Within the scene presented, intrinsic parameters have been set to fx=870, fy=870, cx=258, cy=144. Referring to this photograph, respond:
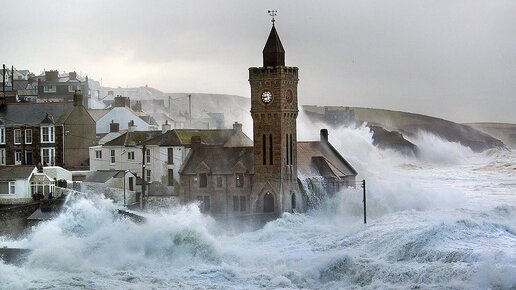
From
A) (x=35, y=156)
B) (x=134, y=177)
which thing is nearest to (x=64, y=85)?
(x=35, y=156)

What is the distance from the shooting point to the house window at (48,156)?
5494 centimetres

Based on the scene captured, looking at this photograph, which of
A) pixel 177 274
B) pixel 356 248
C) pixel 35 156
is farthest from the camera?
pixel 35 156

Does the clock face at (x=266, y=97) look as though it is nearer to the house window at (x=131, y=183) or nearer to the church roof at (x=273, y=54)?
the church roof at (x=273, y=54)

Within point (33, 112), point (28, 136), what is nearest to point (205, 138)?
point (28, 136)

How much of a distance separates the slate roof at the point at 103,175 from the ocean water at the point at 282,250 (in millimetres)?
3333

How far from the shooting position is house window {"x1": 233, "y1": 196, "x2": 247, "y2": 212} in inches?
1891

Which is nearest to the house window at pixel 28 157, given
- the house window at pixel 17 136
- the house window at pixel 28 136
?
the house window at pixel 28 136

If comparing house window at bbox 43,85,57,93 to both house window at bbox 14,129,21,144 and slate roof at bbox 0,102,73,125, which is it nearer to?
slate roof at bbox 0,102,73,125

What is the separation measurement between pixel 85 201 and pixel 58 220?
2.35 m

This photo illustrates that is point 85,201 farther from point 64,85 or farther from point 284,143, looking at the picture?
point 64,85

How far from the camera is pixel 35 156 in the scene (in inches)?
2154

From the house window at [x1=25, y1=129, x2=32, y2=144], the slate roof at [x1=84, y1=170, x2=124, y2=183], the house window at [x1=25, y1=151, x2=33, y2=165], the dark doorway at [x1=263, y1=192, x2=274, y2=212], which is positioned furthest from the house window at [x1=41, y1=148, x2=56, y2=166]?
the dark doorway at [x1=263, y1=192, x2=274, y2=212]

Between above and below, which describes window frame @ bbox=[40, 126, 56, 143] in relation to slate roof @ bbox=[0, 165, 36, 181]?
above

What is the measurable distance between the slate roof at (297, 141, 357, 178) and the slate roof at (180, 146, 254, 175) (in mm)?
3143
